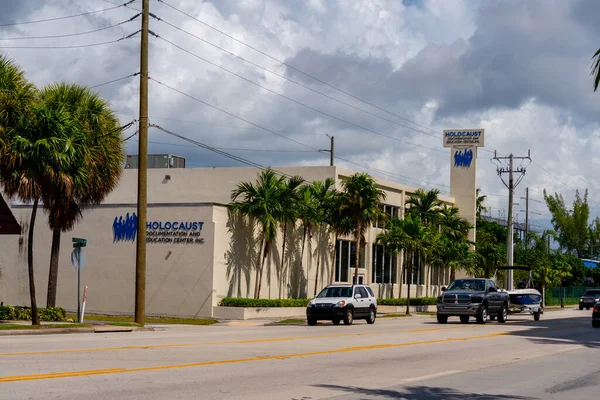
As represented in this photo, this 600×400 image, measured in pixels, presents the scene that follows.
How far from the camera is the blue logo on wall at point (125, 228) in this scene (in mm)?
42594

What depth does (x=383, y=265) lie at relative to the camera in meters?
57.9

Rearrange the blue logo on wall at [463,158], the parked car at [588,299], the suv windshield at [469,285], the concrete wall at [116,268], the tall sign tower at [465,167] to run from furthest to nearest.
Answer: the parked car at [588,299]
the blue logo on wall at [463,158]
the tall sign tower at [465,167]
the concrete wall at [116,268]
the suv windshield at [469,285]

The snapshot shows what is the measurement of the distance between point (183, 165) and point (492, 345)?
129 ft

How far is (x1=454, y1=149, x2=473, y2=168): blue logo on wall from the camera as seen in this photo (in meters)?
71.1

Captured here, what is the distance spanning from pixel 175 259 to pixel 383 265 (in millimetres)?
20048

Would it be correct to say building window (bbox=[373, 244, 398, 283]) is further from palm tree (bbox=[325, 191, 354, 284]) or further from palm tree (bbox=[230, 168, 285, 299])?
palm tree (bbox=[230, 168, 285, 299])

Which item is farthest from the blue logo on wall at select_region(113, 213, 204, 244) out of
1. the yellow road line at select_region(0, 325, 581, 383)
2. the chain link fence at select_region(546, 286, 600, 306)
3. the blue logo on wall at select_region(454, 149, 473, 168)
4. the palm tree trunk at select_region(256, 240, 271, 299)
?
the chain link fence at select_region(546, 286, 600, 306)

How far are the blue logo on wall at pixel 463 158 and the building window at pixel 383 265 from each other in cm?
1488

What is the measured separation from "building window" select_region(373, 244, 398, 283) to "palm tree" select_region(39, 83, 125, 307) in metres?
25.7

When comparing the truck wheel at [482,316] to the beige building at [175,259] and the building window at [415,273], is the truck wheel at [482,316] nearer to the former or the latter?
the beige building at [175,259]

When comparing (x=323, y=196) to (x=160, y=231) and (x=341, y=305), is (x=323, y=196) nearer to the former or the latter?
(x=160, y=231)

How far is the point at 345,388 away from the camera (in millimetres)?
13094

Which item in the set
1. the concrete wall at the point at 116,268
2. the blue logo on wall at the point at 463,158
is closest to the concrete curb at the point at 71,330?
the concrete wall at the point at 116,268

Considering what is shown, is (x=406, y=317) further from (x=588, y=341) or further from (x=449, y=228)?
(x=588, y=341)
